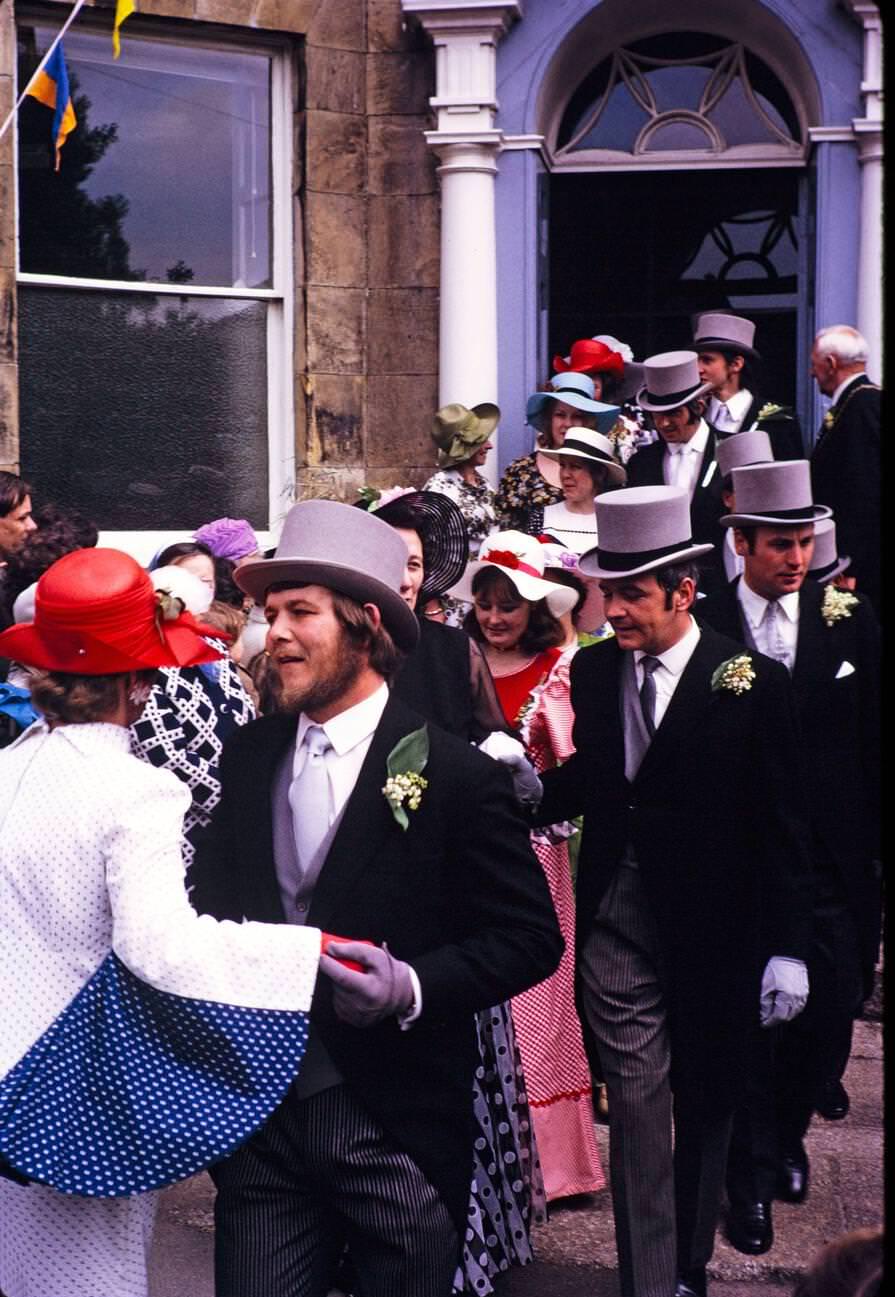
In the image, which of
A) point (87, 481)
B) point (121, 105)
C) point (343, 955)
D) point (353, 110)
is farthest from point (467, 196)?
point (343, 955)

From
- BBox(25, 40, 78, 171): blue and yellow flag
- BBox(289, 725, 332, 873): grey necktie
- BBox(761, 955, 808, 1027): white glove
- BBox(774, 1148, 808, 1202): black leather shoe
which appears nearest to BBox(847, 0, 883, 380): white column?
BBox(25, 40, 78, 171): blue and yellow flag

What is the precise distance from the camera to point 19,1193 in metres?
Result: 3.27

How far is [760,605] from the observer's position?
5.73 meters

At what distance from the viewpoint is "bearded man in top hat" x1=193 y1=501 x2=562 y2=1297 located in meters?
3.35

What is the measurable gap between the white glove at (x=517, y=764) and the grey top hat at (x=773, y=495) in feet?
3.90

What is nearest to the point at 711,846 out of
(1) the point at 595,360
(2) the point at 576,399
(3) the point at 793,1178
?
(3) the point at 793,1178

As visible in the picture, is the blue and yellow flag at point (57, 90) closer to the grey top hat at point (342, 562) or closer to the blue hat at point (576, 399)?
the blue hat at point (576, 399)

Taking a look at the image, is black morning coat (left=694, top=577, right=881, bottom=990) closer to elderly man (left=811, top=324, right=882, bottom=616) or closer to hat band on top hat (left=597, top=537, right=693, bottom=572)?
hat band on top hat (left=597, top=537, right=693, bottom=572)

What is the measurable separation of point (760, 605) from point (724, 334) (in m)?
2.94

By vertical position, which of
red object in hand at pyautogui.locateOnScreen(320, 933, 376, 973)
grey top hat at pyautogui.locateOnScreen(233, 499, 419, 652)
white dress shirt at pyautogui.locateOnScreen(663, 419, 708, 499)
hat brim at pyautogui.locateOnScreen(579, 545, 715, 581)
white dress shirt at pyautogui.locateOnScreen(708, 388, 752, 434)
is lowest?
red object in hand at pyautogui.locateOnScreen(320, 933, 376, 973)

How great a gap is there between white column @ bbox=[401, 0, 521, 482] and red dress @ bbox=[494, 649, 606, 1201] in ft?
13.8

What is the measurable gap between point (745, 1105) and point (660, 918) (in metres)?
0.98

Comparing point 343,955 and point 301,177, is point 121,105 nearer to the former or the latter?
point 301,177

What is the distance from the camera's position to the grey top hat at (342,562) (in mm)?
3609
